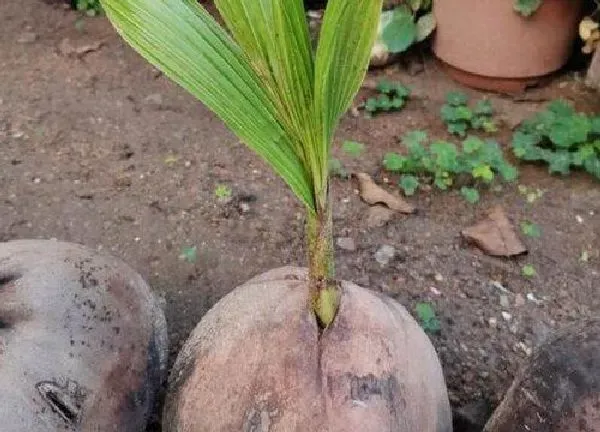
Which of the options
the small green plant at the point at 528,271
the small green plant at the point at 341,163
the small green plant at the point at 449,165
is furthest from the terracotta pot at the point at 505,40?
the small green plant at the point at 528,271

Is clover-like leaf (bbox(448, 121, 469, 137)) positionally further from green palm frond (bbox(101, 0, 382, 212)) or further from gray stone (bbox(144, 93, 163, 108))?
green palm frond (bbox(101, 0, 382, 212))

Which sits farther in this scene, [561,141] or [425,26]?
[425,26]

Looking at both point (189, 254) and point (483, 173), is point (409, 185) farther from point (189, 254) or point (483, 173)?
point (189, 254)

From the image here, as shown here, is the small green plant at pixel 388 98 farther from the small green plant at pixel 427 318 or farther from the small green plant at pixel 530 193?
the small green plant at pixel 427 318

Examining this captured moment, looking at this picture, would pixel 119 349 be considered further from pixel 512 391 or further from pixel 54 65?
→ pixel 54 65

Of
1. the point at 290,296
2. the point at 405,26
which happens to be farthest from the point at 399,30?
the point at 290,296

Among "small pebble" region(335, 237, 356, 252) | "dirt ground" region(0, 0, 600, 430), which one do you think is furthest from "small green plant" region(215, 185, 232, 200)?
"small pebble" region(335, 237, 356, 252)
